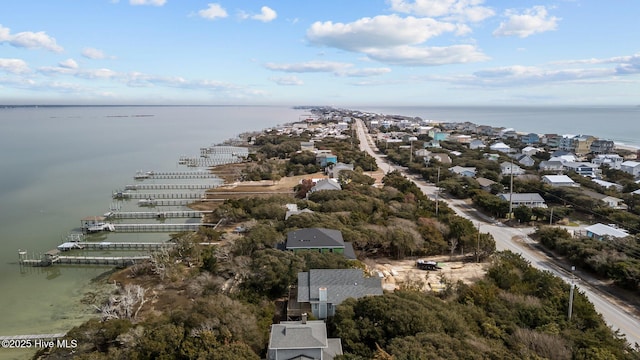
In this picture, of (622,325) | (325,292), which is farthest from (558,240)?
(325,292)

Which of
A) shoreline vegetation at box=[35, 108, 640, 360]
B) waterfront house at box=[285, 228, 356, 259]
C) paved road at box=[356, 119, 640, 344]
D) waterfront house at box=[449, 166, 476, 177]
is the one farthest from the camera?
waterfront house at box=[449, 166, 476, 177]

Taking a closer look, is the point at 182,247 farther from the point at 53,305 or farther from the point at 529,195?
the point at 529,195

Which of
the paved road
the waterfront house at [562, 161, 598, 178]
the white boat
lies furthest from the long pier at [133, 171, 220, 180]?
the waterfront house at [562, 161, 598, 178]

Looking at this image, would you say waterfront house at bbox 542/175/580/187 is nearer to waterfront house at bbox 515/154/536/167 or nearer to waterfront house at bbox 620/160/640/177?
waterfront house at bbox 515/154/536/167

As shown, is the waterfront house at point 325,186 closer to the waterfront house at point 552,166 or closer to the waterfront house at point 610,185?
the waterfront house at point 610,185

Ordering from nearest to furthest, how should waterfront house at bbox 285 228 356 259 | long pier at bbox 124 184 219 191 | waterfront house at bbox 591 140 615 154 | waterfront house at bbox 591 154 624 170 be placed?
1. waterfront house at bbox 285 228 356 259
2. long pier at bbox 124 184 219 191
3. waterfront house at bbox 591 154 624 170
4. waterfront house at bbox 591 140 615 154

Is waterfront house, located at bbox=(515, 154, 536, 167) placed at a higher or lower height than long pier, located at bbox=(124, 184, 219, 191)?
higher

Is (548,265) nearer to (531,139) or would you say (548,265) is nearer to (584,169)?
(584,169)

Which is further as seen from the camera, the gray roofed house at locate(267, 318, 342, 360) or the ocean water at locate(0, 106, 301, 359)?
the ocean water at locate(0, 106, 301, 359)
